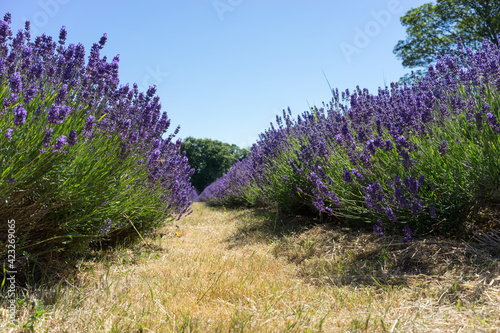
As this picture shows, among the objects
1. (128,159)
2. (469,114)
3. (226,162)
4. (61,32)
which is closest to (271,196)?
(128,159)

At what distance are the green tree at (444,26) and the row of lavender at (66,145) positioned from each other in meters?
19.7

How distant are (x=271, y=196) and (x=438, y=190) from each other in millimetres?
2460

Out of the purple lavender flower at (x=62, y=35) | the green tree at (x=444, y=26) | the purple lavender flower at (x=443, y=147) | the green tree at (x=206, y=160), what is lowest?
the purple lavender flower at (x=443, y=147)

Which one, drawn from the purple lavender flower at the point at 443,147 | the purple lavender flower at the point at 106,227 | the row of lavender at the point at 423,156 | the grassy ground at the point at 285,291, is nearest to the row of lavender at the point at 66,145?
the purple lavender flower at the point at 106,227

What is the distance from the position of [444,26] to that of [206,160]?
1669 cm

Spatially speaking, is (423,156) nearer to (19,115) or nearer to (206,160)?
(19,115)

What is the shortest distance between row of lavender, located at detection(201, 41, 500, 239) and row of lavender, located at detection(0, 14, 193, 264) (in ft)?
5.76

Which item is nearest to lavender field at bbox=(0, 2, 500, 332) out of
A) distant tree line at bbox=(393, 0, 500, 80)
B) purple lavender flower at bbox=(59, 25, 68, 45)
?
purple lavender flower at bbox=(59, 25, 68, 45)

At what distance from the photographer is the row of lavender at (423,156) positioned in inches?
92.5

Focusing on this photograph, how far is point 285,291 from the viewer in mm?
2078

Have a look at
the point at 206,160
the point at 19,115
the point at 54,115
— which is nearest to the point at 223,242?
the point at 54,115

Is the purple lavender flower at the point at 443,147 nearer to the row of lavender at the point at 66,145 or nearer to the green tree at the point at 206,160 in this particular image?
the row of lavender at the point at 66,145

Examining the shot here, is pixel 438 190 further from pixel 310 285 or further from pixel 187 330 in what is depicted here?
pixel 187 330

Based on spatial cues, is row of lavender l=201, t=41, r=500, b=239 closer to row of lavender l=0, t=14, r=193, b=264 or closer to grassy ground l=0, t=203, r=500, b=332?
grassy ground l=0, t=203, r=500, b=332
